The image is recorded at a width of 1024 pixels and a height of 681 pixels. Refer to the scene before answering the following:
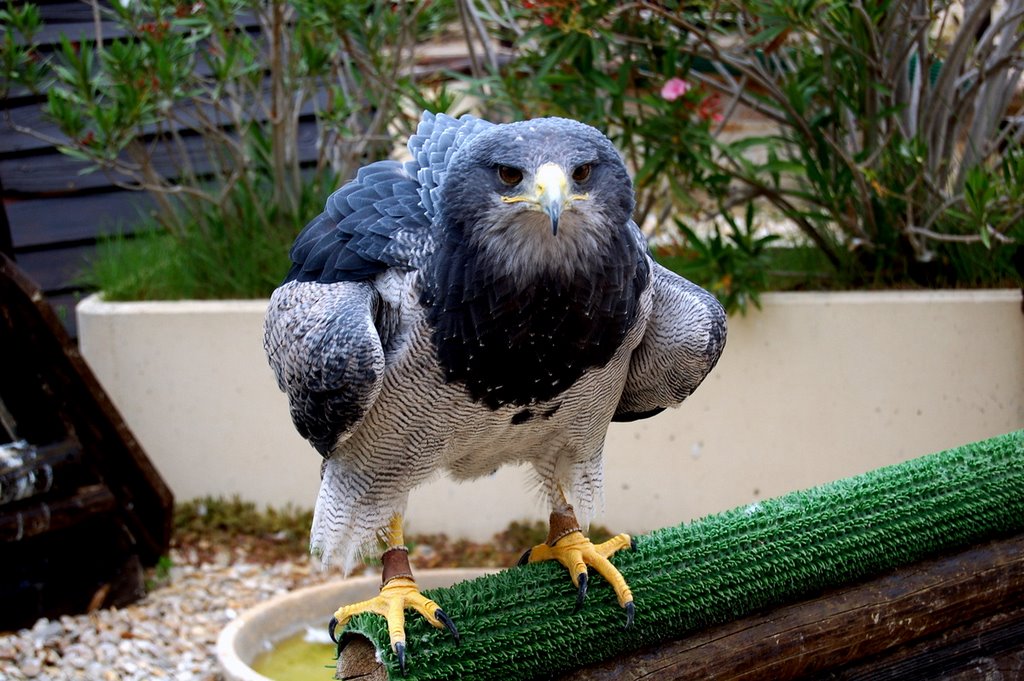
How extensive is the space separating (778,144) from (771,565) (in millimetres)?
3372

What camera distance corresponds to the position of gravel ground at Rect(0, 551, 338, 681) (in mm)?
4379

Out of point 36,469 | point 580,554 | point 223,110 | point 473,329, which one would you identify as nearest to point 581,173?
point 473,329

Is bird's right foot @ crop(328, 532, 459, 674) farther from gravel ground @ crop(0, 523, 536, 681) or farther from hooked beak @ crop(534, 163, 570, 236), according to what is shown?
gravel ground @ crop(0, 523, 536, 681)

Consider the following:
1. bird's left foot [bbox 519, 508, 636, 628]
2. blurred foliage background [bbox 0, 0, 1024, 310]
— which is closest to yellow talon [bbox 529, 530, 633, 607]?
bird's left foot [bbox 519, 508, 636, 628]

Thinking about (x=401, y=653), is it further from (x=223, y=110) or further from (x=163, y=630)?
(x=223, y=110)

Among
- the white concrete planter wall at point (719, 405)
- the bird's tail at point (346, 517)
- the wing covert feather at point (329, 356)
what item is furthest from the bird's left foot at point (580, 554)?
the white concrete planter wall at point (719, 405)

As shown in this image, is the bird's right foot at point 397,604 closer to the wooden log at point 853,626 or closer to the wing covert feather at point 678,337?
the wooden log at point 853,626

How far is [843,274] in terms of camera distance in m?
5.58

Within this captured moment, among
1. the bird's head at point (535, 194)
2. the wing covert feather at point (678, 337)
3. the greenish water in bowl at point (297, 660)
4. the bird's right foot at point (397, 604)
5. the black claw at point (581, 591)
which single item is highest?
the bird's head at point (535, 194)

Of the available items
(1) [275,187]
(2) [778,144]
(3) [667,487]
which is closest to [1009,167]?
(2) [778,144]

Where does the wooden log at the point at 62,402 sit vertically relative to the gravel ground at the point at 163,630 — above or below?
above

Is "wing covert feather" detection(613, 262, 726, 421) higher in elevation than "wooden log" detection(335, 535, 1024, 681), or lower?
higher

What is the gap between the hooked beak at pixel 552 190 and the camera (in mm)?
2236

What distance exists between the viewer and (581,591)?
2.87 meters
